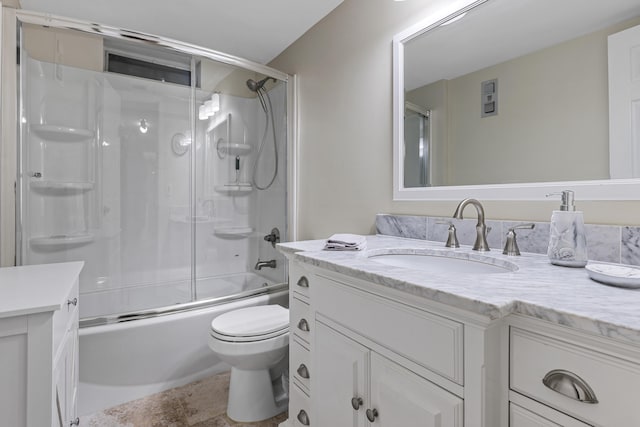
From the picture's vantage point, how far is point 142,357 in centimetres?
170

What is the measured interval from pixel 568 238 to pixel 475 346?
1.60 ft

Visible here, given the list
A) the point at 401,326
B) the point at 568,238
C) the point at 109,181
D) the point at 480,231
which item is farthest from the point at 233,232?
the point at 568,238

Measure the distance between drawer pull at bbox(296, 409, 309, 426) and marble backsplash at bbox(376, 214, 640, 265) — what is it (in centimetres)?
86

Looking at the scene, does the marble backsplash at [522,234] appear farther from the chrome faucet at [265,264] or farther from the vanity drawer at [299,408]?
the chrome faucet at [265,264]

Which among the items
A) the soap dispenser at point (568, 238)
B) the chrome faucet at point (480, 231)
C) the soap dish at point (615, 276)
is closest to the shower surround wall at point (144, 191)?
the chrome faucet at point (480, 231)

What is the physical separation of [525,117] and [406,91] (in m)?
0.57

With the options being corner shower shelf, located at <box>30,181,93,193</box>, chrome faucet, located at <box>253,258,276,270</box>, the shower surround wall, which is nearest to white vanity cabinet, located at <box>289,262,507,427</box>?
the shower surround wall

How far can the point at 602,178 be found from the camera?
93cm

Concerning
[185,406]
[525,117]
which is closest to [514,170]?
[525,117]

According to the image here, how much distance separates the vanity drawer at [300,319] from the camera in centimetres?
124

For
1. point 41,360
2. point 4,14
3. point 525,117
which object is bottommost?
point 41,360

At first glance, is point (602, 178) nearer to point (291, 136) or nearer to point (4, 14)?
point (291, 136)

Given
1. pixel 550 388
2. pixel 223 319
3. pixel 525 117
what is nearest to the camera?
pixel 550 388

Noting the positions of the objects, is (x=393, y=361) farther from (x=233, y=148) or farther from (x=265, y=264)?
(x=233, y=148)
